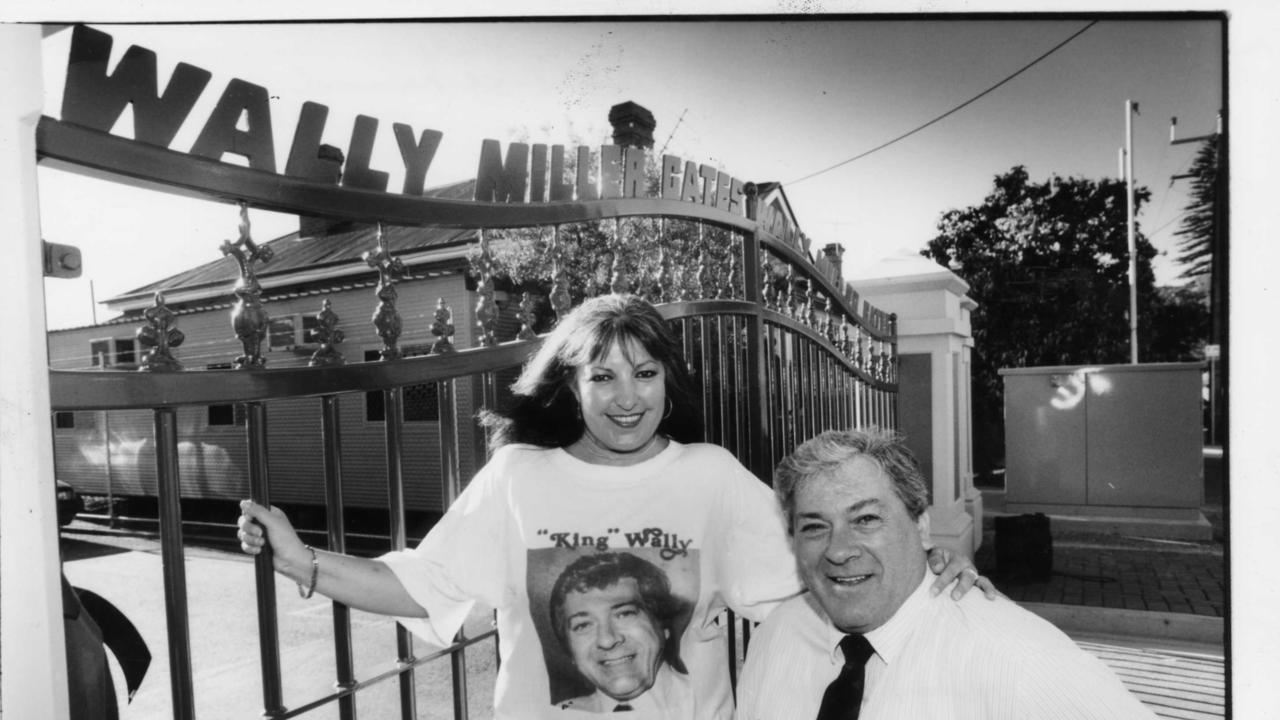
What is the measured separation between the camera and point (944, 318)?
9.55ft

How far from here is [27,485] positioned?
146cm

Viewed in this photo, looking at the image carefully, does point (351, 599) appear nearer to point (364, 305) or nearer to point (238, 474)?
point (238, 474)

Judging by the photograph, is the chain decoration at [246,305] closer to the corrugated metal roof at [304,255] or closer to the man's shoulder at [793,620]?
the corrugated metal roof at [304,255]

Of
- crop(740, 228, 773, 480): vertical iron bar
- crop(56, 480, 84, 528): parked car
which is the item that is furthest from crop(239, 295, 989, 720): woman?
crop(740, 228, 773, 480): vertical iron bar

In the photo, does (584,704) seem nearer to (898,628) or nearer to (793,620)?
(793,620)

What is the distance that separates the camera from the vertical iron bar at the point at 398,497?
1513mm

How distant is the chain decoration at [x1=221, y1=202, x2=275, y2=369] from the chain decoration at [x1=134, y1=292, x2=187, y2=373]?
0.33 ft

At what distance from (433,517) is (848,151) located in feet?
4.79

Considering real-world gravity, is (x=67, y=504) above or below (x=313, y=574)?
above

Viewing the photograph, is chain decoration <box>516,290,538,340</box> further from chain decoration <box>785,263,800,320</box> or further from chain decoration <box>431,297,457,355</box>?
chain decoration <box>785,263,800,320</box>

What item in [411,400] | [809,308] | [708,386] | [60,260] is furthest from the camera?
[809,308]

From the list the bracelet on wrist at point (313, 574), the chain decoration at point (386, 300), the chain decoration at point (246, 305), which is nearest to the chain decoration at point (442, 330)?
the chain decoration at point (386, 300)

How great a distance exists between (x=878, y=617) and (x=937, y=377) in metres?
2.09

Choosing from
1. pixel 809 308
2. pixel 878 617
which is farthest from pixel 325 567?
pixel 809 308
